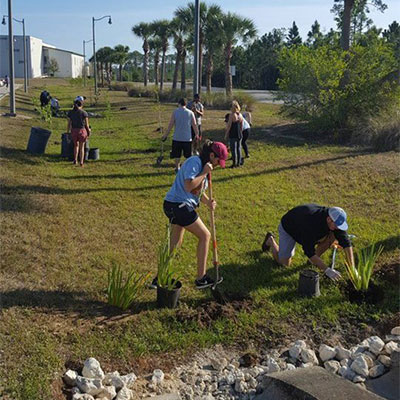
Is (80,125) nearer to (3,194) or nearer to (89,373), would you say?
(3,194)

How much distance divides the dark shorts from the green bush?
8.91 meters

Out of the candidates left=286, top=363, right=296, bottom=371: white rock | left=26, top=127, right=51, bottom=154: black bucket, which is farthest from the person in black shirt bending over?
left=26, top=127, right=51, bottom=154: black bucket

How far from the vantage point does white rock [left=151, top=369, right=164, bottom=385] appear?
3.93 meters

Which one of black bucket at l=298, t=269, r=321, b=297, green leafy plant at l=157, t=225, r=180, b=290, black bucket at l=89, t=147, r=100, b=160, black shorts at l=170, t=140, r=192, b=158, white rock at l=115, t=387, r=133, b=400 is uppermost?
black shorts at l=170, t=140, r=192, b=158

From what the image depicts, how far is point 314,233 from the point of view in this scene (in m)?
5.64

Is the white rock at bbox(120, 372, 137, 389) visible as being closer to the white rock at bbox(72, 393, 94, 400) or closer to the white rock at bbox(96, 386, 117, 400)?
the white rock at bbox(96, 386, 117, 400)

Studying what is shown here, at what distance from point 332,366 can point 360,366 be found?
0.23 metres

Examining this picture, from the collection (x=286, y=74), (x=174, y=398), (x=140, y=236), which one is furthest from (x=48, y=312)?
(x=286, y=74)

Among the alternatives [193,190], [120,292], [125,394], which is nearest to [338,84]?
[193,190]

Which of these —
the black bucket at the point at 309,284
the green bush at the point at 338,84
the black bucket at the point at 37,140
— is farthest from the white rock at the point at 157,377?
the green bush at the point at 338,84

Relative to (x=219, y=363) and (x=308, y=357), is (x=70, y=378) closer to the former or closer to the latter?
(x=219, y=363)

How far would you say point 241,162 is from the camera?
12.4 meters

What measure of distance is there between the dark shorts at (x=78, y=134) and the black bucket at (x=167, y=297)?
728 cm

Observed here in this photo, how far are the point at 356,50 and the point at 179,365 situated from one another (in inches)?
637
